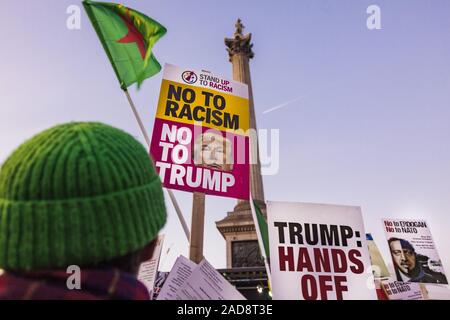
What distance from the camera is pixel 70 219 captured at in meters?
1.20

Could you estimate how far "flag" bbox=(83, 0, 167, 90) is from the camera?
6166 mm

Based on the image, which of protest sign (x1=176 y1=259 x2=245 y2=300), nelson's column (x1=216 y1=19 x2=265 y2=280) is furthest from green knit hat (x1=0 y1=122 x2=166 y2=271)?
nelson's column (x1=216 y1=19 x2=265 y2=280)

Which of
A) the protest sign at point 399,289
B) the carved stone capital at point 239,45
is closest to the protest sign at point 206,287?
the protest sign at point 399,289

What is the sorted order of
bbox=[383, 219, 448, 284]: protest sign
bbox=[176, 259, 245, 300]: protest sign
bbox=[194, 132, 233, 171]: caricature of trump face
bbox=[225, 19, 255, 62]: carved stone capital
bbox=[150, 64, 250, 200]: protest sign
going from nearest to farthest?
bbox=[176, 259, 245, 300]: protest sign → bbox=[150, 64, 250, 200]: protest sign → bbox=[194, 132, 233, 171]: caricature of trump face → bbox=[383, 219, 448, 284]: protest sign → bbox=[225, 19, 255, 62]: carved stone capital

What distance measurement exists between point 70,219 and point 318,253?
2904 millimetres

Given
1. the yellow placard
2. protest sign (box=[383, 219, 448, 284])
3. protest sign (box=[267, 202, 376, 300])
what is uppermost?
Answer: the yellow placard

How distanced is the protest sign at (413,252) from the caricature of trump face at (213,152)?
4586mm

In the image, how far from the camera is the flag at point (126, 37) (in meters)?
6.17

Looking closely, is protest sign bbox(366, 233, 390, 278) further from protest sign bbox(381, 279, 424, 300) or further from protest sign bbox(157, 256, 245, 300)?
protest sign bbox(157, 256, 245, 300)

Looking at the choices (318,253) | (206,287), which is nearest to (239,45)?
(318,253)

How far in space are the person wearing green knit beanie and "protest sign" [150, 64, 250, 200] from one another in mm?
3250

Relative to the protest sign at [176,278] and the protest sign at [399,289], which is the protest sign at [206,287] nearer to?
the protest sign at [176,278]

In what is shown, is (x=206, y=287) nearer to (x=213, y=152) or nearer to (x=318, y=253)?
(x=318, y=253)
